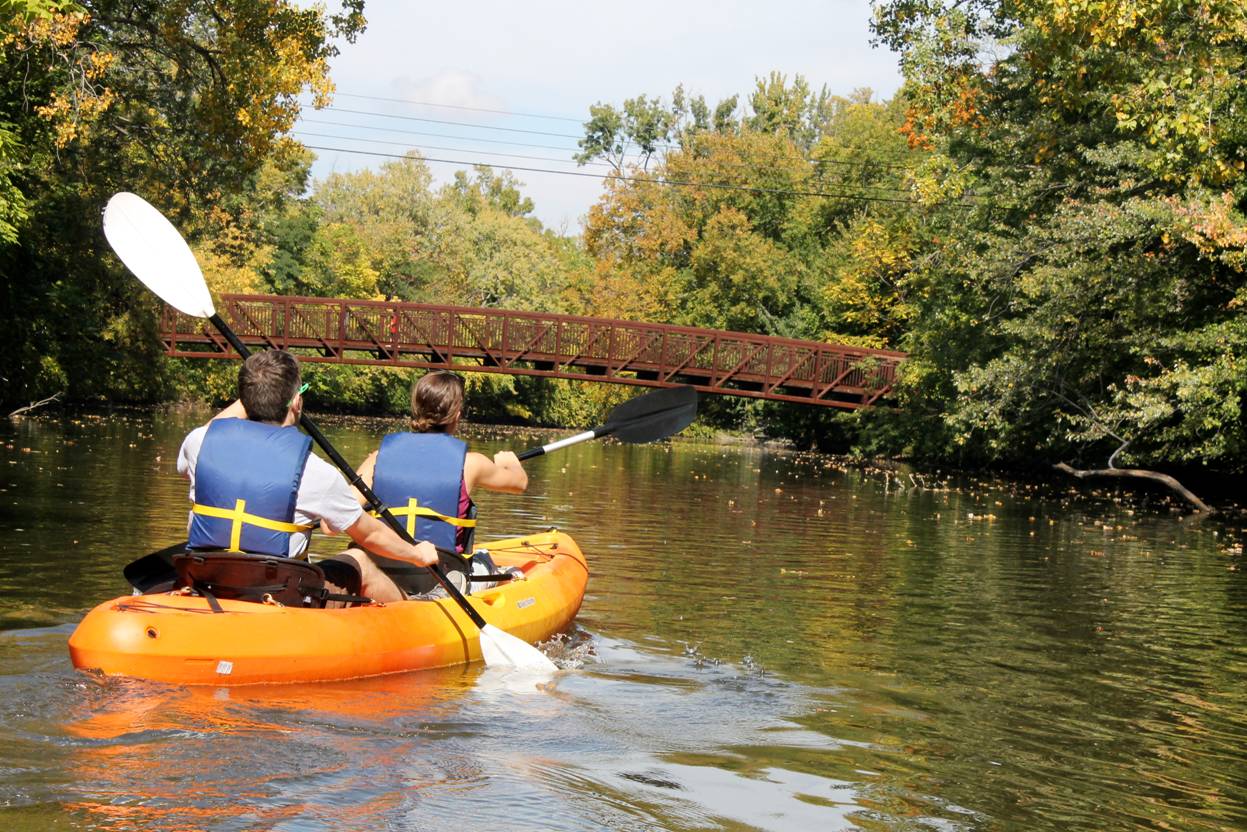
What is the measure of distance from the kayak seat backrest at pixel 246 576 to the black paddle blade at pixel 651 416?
14.5ft

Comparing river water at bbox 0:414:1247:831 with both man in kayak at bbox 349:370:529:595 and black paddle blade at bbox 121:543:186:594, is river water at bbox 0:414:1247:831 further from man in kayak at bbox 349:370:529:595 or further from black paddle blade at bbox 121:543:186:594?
man in kayak at bbox 349:370:529:595

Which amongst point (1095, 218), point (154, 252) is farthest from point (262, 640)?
point (1095, 218)

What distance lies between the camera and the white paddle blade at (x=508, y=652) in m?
7.70

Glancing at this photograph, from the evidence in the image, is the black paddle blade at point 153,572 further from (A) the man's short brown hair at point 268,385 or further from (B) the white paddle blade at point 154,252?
(B) the white paddle blade at point 154,252

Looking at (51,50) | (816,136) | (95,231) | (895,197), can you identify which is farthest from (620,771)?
(816,136)

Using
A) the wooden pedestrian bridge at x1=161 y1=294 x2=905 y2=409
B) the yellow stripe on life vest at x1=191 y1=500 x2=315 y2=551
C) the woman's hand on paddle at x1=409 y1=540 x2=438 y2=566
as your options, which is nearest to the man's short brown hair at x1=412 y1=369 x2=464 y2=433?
the woman's hand on paddle at x1=409 y1=540 x2=438 y2=566

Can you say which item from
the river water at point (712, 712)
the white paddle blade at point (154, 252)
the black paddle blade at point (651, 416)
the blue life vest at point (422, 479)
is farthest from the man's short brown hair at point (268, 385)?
the black paddle blade at point (651, 416)

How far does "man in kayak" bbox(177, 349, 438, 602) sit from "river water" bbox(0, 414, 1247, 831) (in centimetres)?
74

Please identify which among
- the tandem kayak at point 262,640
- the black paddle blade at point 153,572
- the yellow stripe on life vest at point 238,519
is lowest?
the tandem kayak at point 262,640

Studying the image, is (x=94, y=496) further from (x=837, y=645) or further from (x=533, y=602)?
(x=837, y=645)

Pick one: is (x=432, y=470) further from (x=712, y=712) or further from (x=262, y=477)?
(x=712, y=712)

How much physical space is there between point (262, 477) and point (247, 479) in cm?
7

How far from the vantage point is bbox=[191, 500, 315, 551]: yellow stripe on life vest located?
6.45 meters

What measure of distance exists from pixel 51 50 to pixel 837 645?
14907 millimetres
